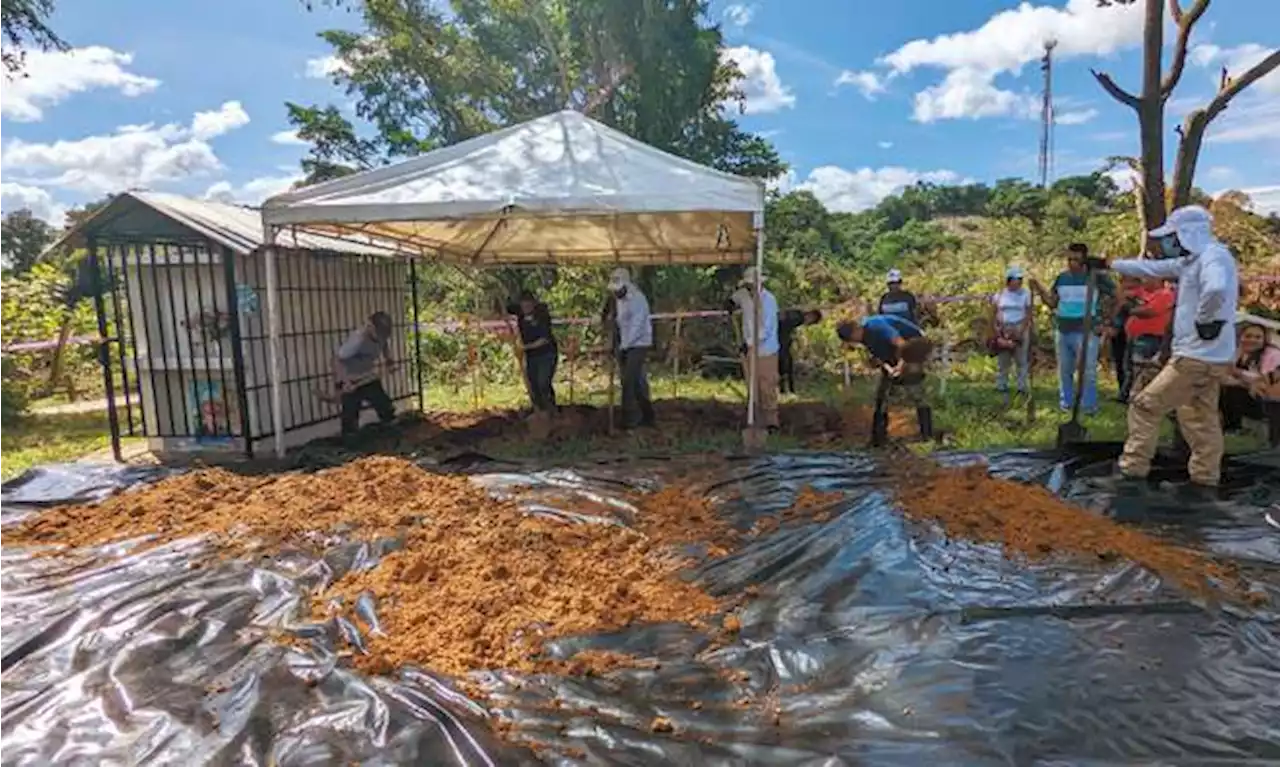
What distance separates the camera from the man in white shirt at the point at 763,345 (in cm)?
693

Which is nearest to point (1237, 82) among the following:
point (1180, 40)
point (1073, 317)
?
point (1180, 40)

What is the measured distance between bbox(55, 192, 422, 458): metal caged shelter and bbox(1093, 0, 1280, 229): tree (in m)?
8.09

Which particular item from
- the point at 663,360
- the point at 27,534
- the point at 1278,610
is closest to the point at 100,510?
the point at 27,534

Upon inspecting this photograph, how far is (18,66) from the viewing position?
9.80m

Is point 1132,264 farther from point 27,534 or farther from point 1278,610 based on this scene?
point 27,534

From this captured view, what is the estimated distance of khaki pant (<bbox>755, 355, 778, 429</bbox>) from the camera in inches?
281

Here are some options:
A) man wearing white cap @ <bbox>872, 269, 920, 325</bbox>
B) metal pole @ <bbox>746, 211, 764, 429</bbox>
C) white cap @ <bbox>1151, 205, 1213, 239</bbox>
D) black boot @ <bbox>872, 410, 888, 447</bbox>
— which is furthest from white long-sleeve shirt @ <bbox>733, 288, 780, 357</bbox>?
white cap @ <bbox>1151, 205, 1213, 239</bbox>

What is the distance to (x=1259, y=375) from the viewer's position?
571cm

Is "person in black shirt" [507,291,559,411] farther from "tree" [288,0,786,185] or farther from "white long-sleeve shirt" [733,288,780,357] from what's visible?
"tree" [288,0,786,185]

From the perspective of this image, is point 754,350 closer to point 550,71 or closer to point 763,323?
point 763,323

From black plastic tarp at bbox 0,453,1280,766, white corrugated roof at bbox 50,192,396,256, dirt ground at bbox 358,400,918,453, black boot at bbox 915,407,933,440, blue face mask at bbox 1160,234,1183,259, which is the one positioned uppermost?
white corrugated roof at bbox 50,192,396,256

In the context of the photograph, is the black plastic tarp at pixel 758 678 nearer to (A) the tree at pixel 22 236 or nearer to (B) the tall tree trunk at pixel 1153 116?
(B) the tall tree trunk at pixel 1153 116

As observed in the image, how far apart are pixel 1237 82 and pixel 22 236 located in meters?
33.5

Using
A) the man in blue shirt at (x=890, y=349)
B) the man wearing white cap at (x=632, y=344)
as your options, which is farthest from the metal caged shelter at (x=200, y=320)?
the man in blue shirt at (x=890, y=349)
